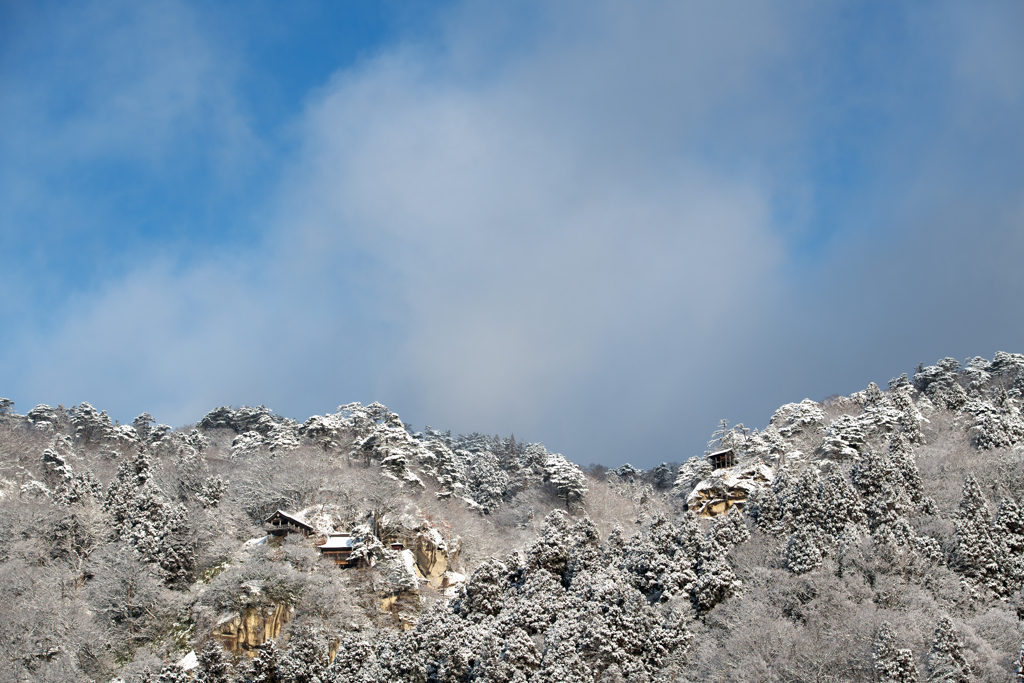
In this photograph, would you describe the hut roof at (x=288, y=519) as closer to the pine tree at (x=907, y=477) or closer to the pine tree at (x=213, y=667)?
the pine tree at (x=213, y=667)

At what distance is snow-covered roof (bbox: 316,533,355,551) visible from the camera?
Answer: 2162 inches

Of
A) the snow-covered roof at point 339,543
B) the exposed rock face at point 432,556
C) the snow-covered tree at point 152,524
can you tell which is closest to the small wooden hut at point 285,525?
the snow-covered roof at point 339,543

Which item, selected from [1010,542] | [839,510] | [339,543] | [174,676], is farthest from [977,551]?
[174,676]

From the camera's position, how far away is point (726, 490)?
6625 cm

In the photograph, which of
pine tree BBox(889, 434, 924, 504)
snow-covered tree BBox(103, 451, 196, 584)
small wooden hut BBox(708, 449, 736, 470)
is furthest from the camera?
small wooden hut BBox(708, 449, 736, 470)

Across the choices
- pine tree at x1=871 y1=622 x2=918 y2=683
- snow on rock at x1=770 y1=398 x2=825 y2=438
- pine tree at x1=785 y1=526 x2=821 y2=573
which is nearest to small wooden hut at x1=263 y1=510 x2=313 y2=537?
pine tree at x1=785 y1=526 x2=821 y2=573

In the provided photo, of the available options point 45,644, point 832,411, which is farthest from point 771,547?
point 832,411

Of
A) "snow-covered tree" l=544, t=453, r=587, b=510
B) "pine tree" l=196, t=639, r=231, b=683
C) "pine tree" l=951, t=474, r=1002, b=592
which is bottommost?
"pine tree" l=196, t=639, r=231, b=683

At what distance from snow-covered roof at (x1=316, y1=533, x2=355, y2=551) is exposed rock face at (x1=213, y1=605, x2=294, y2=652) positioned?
644 cm

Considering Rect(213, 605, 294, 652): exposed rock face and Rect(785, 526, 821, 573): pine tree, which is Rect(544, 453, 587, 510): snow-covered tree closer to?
Rect(213, 605, 294, 652): exposed rock face

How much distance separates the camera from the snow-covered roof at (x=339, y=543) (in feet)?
180

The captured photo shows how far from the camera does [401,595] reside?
175ft

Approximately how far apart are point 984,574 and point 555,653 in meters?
23.6

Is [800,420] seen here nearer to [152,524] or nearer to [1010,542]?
[1010,542]
